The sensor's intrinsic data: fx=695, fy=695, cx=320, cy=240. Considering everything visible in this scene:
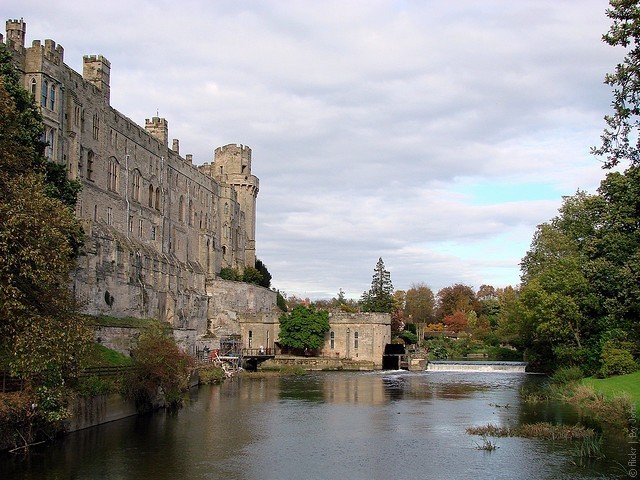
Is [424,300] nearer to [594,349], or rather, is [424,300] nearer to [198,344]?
[198,344]

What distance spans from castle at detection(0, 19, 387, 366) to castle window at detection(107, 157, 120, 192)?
8 cm

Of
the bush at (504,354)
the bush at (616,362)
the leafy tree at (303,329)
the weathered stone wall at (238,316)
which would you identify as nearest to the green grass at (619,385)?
the bush at (616,362)

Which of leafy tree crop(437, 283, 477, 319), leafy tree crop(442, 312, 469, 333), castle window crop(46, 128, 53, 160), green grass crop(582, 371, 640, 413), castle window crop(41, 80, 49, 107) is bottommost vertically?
green grass crop(582, 371, 640, 413)

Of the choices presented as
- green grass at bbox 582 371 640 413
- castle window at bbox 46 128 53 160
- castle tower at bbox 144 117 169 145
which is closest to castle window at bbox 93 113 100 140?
castle window at bbox 46 128 53 160

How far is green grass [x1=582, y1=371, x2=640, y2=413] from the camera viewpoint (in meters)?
29.5

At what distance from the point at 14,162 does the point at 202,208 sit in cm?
5615

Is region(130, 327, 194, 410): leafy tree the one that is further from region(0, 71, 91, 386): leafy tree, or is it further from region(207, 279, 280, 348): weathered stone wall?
region(207, 279, 280, 348): weathered stone wall

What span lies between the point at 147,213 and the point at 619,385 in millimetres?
41004

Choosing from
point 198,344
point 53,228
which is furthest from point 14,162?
point 198,344

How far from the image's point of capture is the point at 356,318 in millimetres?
71125

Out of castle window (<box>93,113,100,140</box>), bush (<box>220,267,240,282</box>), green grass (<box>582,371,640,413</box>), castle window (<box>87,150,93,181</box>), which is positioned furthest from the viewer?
bush (<box>220,267,240,282</box>)

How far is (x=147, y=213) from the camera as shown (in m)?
60.0

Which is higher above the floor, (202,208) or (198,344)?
(202,208)

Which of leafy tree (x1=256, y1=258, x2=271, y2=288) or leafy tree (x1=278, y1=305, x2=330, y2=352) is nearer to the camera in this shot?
leafy tree (x1=278, y1=305, x2=330, y2=352)
